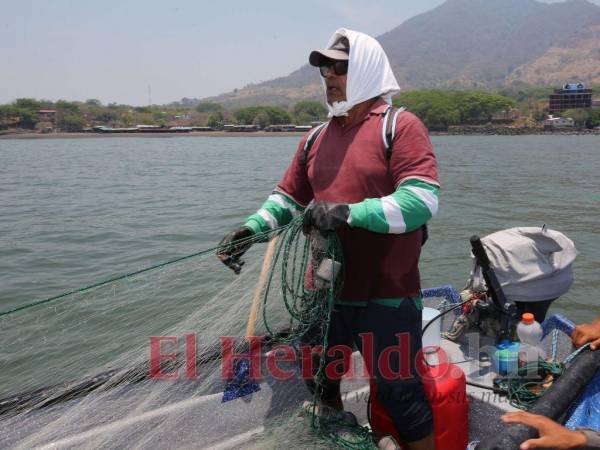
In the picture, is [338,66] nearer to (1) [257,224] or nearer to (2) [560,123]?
(1) [257,224]

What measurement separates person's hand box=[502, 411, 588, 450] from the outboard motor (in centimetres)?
156

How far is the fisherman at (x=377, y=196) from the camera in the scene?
7.41ft

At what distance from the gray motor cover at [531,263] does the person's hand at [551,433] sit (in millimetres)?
1688

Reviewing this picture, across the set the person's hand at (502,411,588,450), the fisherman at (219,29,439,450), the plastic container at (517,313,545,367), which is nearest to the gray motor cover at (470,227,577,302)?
the plastic container at (517,313,545,367)

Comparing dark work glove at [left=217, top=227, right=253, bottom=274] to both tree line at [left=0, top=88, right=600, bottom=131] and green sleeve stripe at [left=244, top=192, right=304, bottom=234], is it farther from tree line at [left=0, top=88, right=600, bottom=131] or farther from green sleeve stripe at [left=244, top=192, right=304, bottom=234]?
tree line at [left=0, top=88, right=600, bottom=131]

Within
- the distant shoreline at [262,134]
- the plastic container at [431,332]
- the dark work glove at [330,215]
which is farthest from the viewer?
the distant shoreline at [262,134]

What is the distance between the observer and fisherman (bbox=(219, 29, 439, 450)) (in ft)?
7.41

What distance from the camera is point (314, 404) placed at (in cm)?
278

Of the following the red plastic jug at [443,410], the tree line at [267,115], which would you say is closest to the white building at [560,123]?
the tree line at [267,115]

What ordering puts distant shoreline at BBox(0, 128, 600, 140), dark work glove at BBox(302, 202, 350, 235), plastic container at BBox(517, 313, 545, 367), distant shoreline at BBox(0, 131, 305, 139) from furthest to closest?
distant shoreline at BBox(0, 128, 600, 140) → distant shoreline at BBox(0, 131, 305, 139) → plastic container at BBox(517, 313, 545, 367) → dark work glove at BBox(302, 202, 350, 235)

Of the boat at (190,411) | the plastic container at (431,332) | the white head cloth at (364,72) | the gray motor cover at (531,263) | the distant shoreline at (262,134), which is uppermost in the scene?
the white head cloth at (364,72)

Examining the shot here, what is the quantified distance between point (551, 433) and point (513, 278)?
69.5 inches

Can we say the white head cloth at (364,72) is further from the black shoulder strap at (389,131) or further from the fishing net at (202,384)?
the fishing net at (202,384)

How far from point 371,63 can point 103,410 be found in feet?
6.94
